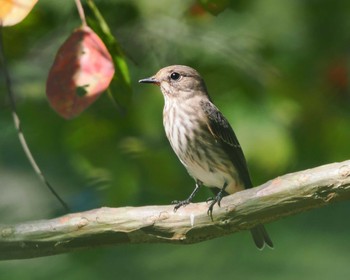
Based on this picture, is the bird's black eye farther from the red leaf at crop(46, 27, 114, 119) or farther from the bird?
the red leaf at crop(46, 27, 114, 119)

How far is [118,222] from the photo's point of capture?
3041 mm

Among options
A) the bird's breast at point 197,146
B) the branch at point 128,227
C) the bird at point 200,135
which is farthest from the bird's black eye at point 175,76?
the branch at point 128,227

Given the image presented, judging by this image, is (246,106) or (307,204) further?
(246,106)

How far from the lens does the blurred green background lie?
A: 3.81 meters

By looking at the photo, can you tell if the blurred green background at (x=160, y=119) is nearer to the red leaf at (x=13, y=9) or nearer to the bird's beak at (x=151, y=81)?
the bird's beak at (x=151, y=81)

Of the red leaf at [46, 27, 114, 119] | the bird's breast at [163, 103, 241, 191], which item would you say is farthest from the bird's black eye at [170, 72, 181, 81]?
the red leaf at [46, 27, 114, 119]

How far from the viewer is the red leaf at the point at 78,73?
2.72m

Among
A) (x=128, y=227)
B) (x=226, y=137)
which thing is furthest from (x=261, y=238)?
(x=128, y=227)

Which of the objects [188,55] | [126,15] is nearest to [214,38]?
[188,55]

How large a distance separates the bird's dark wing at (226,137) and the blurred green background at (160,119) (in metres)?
0.09

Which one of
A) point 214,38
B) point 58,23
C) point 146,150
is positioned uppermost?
point 58,23

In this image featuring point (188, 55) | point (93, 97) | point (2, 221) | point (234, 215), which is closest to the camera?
point (93, 97)

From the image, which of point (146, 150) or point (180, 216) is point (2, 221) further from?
point (146, 150)

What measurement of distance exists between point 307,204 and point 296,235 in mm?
1156
